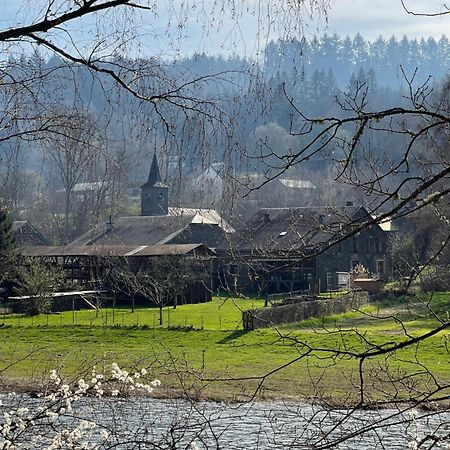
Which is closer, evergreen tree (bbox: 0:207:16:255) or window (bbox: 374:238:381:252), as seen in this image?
evergreen tree (bbox: 0:207:16:255)

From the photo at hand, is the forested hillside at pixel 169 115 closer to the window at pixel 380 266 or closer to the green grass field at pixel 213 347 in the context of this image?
the green grass field at pixel 213 347

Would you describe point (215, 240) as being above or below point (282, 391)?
above

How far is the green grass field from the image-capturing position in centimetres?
2289

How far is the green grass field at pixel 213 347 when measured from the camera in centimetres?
2289

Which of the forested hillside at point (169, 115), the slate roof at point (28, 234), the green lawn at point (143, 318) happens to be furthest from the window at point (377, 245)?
the forested hillside at point (169, 115)

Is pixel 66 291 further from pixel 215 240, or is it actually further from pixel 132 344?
pixel 215 240

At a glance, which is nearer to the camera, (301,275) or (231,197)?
(231,197)

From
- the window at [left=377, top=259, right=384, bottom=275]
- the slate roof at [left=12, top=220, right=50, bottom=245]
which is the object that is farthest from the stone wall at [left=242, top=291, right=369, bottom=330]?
the slate roof at [left=12, top=220, right=50, bottom=245]

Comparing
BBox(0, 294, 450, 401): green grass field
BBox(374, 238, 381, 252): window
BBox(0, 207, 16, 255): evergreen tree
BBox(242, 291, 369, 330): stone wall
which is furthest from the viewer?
BBox(374, 238, 381, 252): window

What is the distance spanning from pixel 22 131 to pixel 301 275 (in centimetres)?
5278

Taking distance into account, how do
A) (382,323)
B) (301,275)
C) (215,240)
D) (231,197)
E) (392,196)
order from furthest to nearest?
(215,240) < (301,275) < (382,323) < (231,197) < (392,196)

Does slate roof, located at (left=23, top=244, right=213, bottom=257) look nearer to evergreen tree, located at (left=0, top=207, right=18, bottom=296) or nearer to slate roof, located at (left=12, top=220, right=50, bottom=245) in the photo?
evergreen tree, located at (left=0, top=207, right=18, bottom=296)

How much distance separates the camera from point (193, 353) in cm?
2905

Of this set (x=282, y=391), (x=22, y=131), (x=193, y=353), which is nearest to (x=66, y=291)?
(x=193, y=353)
